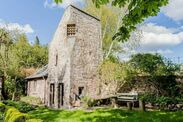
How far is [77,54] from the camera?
113 ft

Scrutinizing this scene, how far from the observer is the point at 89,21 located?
35781 mm

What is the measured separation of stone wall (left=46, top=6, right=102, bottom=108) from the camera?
111 ft

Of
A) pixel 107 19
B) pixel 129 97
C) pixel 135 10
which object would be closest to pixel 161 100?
pixel 129 97

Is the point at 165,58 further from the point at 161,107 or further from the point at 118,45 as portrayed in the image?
the point at 118,45

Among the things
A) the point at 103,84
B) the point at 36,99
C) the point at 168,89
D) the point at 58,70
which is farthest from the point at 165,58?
the point at 36,99

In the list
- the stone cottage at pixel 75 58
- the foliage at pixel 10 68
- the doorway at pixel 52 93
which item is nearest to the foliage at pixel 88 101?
the stone cottage at pixel 75 58

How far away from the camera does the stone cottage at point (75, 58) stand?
33.9 m

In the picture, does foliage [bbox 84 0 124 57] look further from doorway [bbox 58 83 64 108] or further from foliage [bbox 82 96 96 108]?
foliage [bbox 82 96 96 108]

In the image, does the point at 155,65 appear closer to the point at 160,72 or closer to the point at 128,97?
the point at 160,72

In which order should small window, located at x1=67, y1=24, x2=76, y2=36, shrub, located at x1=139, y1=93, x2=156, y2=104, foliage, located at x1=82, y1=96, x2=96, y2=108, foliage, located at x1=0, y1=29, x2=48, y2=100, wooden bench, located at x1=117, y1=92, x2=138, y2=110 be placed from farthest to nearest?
foliage, located at x1=0, y1=29, x2=48, y2=100
small window, located at x1=67, y1=24, x2=76, y2=36
foliage, located at x1=82, y1=96, x2=96, y2=108
wooden bench, located at x1=117, y1=92, x2=138, y2=110
shrub, located at x1=139, y1=93, x2=156, y2=104

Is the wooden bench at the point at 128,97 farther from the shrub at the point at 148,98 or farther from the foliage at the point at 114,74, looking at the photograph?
the foliage at the point at 114,74

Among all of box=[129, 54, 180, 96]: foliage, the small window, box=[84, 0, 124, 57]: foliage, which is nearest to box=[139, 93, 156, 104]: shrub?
box=[129, 54, 180, 96]: foliage

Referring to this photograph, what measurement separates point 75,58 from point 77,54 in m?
0.52

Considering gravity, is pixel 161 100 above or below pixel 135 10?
below
